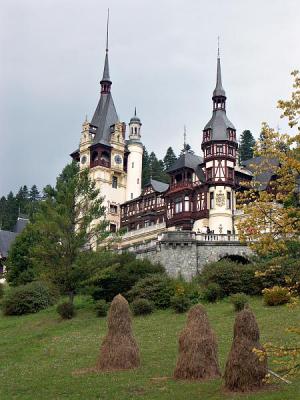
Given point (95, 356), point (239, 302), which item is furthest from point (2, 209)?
point (95, 356)

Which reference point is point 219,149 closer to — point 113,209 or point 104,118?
point 113,209

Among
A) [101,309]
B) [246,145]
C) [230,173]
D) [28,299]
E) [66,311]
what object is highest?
[246,145]

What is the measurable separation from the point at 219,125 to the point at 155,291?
109ft

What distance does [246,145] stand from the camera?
104438mm

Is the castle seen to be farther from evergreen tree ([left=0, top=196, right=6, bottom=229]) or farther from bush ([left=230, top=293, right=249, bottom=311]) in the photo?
evergreen tree ([left=0, top=196, right=6, bottom=229])

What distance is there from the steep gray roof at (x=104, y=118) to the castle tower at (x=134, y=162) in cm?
284

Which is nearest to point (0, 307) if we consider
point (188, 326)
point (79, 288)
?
point (79, 288)

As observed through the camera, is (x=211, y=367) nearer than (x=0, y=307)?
Yes

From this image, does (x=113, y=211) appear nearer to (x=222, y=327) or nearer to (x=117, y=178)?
(x=117, y=178)

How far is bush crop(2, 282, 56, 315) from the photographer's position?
41.8 metres

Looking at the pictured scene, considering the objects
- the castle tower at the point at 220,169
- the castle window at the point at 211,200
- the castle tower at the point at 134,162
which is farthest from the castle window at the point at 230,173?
the castle tower at the point at 134,162

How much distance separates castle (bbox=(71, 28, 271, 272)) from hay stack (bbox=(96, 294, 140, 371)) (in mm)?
27400

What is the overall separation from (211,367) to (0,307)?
2691cm

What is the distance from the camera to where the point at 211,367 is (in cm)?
2083
